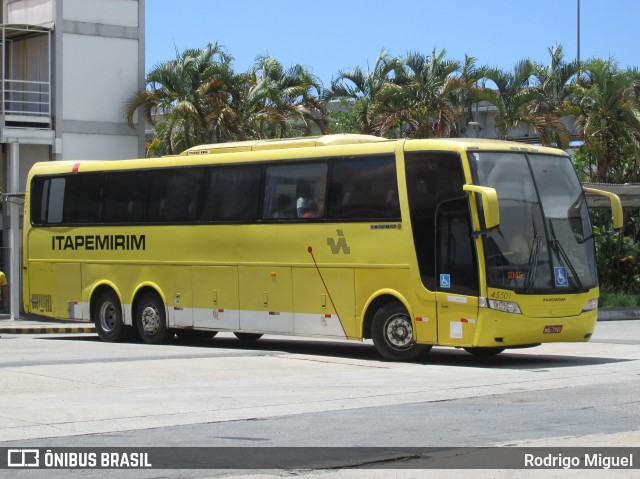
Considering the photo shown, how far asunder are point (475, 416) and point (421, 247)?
5.98 meters

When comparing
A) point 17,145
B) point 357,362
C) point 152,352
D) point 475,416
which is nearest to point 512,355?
point 357,362

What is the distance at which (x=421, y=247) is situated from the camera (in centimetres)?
1803

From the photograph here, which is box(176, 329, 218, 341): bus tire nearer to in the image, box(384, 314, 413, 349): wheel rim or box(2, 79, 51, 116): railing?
box(384, 314, 413, 349): wheel rim

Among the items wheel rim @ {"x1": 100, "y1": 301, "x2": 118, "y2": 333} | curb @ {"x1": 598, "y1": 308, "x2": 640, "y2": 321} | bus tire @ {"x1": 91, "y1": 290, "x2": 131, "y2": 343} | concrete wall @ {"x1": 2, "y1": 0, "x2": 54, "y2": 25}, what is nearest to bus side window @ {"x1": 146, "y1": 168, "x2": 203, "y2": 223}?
bus tire @ {"x1": 91, "y1": 290, "x2": 131, "y2": 343}

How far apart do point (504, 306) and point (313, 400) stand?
15.5ft

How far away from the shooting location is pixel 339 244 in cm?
1925

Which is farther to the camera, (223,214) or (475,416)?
(223,214)

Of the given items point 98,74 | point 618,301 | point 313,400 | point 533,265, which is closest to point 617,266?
point 618,301

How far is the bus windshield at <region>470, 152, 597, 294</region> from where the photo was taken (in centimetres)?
1747

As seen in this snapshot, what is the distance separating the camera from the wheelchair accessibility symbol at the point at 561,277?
1778cm

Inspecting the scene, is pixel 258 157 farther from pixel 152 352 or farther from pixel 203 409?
pixel 203 409

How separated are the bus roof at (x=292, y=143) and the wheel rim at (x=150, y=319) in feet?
10.5

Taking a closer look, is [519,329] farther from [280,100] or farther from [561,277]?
[280,100]

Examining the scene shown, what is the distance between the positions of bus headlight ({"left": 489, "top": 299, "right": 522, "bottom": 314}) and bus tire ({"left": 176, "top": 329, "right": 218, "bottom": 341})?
824 centimetres
